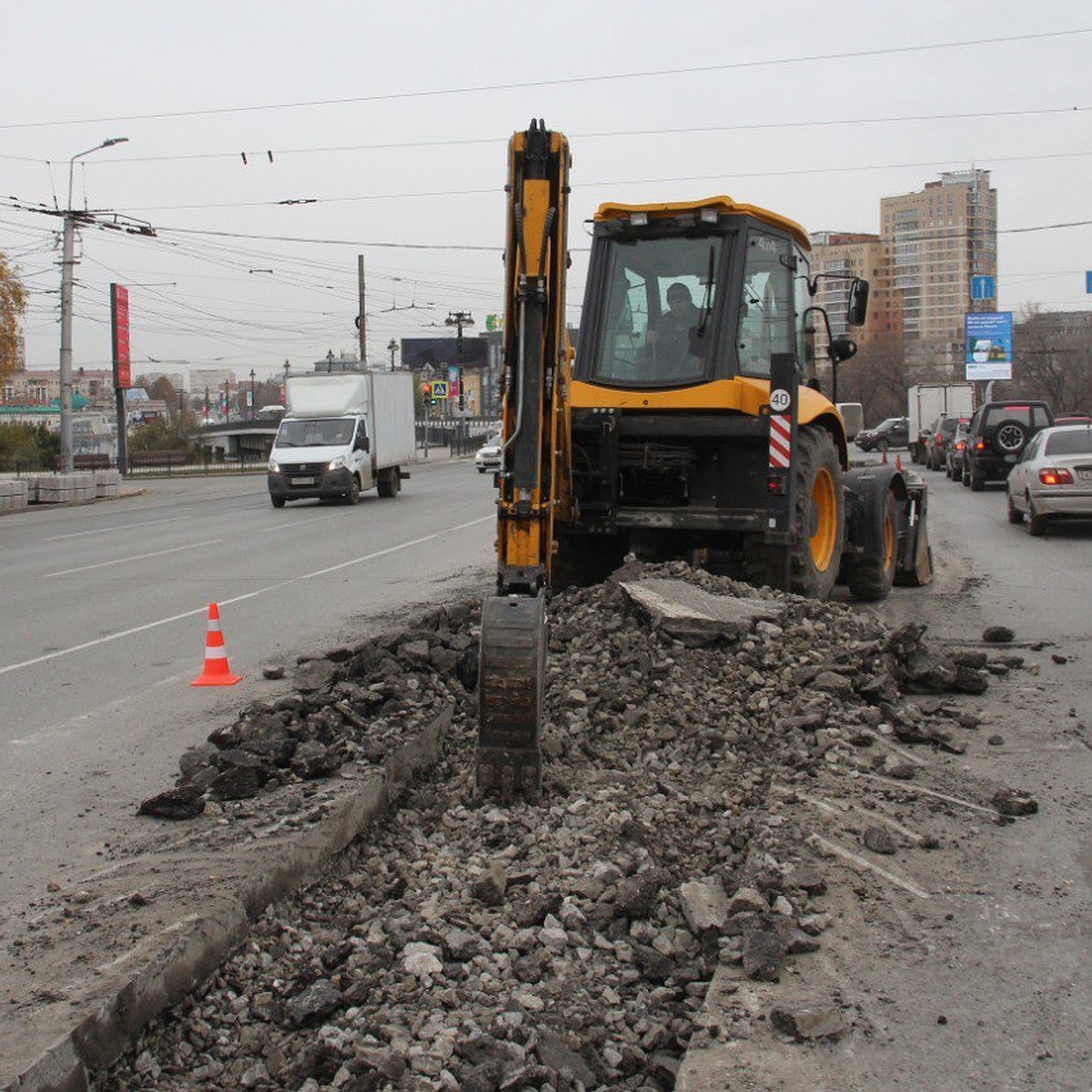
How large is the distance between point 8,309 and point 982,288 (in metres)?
40.3

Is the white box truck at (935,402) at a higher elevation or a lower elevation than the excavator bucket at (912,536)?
higher

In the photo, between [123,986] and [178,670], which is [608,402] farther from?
[123,986]

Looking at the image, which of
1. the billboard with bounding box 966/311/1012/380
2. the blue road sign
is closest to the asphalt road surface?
the blue road sign

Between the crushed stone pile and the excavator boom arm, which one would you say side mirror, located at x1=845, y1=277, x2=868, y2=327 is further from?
the excavator boom arm

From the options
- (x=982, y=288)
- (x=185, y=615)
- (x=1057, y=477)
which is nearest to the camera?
(x=185, y=615)

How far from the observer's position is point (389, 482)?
106 feet

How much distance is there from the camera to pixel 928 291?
76312 mm

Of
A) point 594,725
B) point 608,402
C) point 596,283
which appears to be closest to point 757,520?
point 608,402

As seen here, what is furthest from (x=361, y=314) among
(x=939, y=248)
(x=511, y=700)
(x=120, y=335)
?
(x=511, y=700)

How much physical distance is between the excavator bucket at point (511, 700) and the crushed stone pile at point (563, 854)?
14cm

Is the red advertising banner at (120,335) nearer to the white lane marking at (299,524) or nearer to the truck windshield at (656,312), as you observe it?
the white lane marking at (299,524)

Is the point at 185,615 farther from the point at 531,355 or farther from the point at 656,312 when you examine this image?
the point at 531,355

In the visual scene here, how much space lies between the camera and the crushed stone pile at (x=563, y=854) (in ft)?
11.9

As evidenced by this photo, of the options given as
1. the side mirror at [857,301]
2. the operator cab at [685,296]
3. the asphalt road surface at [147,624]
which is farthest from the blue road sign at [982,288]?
the operator cab at [685,296]
